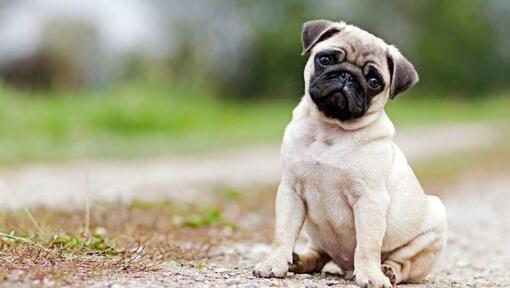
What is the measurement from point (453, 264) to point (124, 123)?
1412 cm

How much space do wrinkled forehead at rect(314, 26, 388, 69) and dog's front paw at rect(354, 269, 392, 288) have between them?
1.26 meters

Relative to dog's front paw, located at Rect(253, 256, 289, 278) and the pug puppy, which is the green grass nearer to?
the pug puppy

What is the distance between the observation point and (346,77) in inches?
212

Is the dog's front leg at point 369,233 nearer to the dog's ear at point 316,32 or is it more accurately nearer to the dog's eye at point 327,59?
the dog's eye at point 327,59

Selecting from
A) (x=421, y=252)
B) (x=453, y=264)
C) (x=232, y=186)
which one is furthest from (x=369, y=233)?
(x=232, y=186)

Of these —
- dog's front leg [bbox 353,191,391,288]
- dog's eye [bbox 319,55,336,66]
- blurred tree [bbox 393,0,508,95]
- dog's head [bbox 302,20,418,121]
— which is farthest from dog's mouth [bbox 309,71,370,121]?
blurred tree [bbox 393,0,508,95]

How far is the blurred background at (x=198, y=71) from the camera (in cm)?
1878

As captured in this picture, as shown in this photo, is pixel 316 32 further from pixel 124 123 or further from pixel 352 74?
pixel 124 123

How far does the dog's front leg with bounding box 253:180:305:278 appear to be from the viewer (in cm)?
529

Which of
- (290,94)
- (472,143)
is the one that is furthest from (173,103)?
(290,94)

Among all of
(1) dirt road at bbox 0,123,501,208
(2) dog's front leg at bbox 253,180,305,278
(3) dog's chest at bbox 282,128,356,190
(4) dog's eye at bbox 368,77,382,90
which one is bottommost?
(1) dirt road at bbox 0,123,501,208

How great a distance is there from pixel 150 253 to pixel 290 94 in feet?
95.8

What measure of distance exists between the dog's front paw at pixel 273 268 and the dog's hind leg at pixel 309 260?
0.37m

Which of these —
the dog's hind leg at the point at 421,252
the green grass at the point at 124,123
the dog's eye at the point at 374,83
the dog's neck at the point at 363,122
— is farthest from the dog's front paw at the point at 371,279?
the green grass at the point at 124,123
